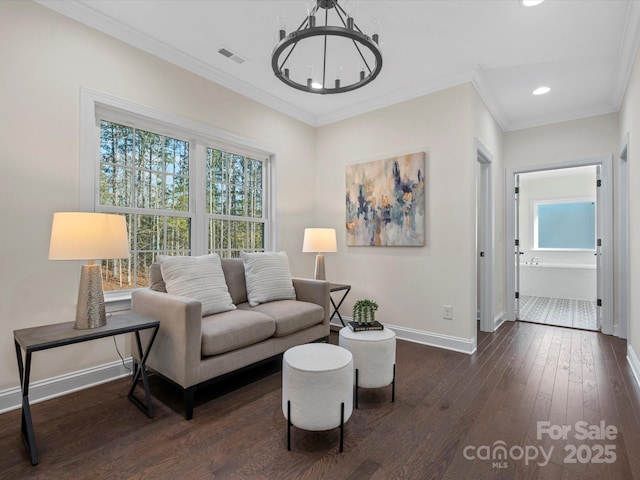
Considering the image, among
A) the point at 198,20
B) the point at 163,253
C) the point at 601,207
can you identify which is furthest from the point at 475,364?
the point at 198,20

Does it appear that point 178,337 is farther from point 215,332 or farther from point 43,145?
point 43,145

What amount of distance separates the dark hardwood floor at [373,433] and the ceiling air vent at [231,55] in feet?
9.25

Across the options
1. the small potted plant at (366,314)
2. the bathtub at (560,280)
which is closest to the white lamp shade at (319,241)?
the small potted plant at (366,314)

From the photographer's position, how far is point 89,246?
1.89 m

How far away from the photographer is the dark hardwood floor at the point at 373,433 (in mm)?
1597

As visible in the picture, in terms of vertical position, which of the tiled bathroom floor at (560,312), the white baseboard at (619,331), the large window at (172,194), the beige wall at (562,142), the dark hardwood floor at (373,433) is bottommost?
the tiled bathroom floor at (560,312)

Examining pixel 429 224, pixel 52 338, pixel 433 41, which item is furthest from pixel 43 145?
pixel 429 224

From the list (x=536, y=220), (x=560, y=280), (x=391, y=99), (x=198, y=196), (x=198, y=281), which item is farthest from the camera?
(x=536, y=220)

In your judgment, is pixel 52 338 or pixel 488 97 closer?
pixel 52 338

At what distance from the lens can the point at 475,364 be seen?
9.74ft

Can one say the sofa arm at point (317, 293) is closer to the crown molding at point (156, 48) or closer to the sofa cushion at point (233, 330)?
the sofa cushion at point (233, 330)

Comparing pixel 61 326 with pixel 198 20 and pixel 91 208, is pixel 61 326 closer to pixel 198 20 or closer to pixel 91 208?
pixel 91 208

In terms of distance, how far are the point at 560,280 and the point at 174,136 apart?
287 inches

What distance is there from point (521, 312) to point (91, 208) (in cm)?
579
